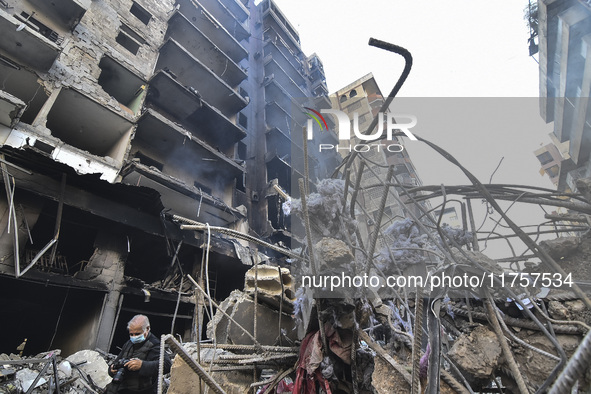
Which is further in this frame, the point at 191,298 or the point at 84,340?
the point at 191,298

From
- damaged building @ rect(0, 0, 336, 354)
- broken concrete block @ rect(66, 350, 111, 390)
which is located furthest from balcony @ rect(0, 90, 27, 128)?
broken concrete block @ rect(66, 350, 111, 390)

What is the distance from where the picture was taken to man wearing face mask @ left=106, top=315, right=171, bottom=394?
147 inches

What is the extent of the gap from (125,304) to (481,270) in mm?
10913

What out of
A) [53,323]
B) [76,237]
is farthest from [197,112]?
[53,323]

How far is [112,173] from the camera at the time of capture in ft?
34.0

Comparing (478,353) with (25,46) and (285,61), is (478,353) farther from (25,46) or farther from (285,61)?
(285,61)

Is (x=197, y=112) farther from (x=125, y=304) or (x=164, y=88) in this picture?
(x=125, y=304)

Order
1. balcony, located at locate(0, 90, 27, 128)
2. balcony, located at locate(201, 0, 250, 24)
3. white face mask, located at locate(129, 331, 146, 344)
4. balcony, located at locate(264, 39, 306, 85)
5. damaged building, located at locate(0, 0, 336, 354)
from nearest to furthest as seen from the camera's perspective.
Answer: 1. white face mask, located at locate(129, 331, 146, 344)
2. balcony, located at locate(0, 90, 27, 128)
3. damaged building, located at locate(0, 0, 336, 354)
4. balcony, located at locate(201, 0, 250, 24)
5. balcony, located at locate(264, 39, 306, 85)

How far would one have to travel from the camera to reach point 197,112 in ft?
50.5

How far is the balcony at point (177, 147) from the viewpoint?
12.2 meters

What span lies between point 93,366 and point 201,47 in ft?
57.7

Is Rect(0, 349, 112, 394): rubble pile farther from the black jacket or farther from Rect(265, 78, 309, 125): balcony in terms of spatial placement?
Rect(265, 78, 309, 125): balcony

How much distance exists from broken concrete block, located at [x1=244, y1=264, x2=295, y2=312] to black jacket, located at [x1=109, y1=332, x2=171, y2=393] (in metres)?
1.64

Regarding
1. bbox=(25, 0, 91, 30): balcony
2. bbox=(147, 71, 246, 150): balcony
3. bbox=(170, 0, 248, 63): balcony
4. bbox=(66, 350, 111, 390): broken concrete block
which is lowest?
bbox=(66, 350, 111, 390): broken concrete block
